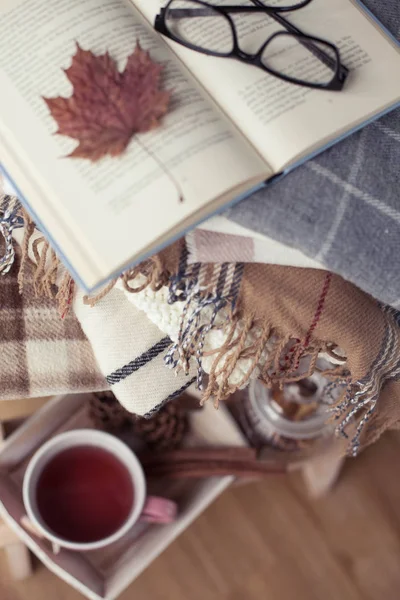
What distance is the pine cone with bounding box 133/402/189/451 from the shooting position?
0.69 metres

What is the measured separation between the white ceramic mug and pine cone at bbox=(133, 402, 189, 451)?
0.06 m

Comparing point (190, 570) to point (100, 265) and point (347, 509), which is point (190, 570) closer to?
point (347, 509)

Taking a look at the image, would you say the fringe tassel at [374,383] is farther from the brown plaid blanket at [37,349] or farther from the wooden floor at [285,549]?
the wooden floor at [285,549]

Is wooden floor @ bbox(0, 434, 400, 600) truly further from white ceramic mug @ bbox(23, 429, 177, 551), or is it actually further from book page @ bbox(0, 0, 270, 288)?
book page @ bbox(0, 0, 270, 288)

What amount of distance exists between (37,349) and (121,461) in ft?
0.69

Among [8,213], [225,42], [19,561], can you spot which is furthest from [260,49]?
[19,561]

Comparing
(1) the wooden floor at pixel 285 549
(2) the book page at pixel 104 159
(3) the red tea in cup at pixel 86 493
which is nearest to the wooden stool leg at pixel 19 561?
(1) the wooden floor at pixel 285 549

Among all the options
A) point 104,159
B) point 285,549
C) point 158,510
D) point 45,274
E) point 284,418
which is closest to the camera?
point 104,159

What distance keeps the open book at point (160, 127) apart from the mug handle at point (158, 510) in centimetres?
38

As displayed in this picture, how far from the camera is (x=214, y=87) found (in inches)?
14.1

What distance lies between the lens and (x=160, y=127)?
0.33 m

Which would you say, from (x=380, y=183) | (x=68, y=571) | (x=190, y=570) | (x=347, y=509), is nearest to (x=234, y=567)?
(x=190, y=570)

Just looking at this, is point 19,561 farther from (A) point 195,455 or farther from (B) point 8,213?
(B) point 8,213

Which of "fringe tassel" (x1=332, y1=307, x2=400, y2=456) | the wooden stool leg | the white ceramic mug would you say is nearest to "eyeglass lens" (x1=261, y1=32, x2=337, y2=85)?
"fringe tassel" (x1=332, y1=307, x2=400, y2=456)
